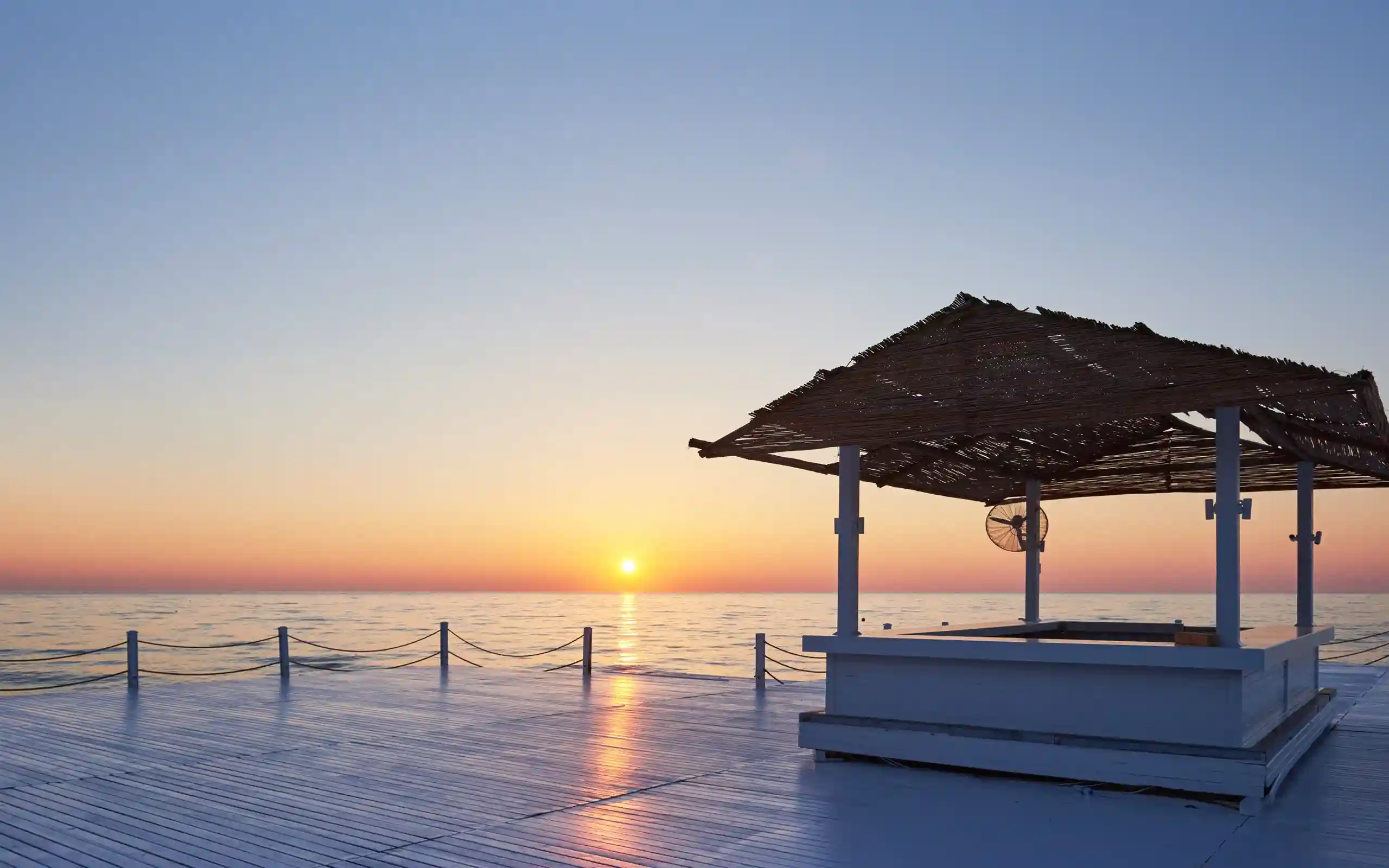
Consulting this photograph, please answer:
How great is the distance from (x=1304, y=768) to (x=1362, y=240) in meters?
8.38

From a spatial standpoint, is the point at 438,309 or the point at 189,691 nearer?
the point at 189,691

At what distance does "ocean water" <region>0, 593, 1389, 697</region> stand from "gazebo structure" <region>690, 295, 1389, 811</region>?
27.5 ft

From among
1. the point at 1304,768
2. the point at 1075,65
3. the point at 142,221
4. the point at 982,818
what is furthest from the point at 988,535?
the point at 142,221

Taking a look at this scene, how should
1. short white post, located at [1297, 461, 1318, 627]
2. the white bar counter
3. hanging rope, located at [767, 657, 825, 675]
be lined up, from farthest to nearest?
1. hanging rope, located at [767, 657, 825, 675]
2. short white post, located at [1297, 461, 1318, 627]
3. the white bar counter

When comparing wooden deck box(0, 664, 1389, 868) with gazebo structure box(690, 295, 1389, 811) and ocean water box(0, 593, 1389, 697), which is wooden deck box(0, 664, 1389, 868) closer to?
gazebo structure box(690, 295, 1389, 811)

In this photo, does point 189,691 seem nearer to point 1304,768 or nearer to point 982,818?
point 982,818

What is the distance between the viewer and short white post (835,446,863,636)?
8125 mm

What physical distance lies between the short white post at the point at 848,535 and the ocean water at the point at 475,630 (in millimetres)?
8217

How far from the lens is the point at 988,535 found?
12492 mm

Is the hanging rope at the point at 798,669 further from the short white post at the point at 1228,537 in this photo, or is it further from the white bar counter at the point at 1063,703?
the short white post at the point at 1228,537

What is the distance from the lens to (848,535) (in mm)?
8227

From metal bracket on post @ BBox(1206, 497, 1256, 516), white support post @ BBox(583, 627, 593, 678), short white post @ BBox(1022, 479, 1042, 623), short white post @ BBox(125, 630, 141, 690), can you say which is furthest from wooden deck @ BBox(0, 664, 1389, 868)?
white support post @ BBox(583, 627, 593, 678)

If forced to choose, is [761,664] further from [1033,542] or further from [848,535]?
[848,535]

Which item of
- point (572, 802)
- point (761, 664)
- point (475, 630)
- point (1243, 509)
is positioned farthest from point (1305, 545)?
point (475, 630)
